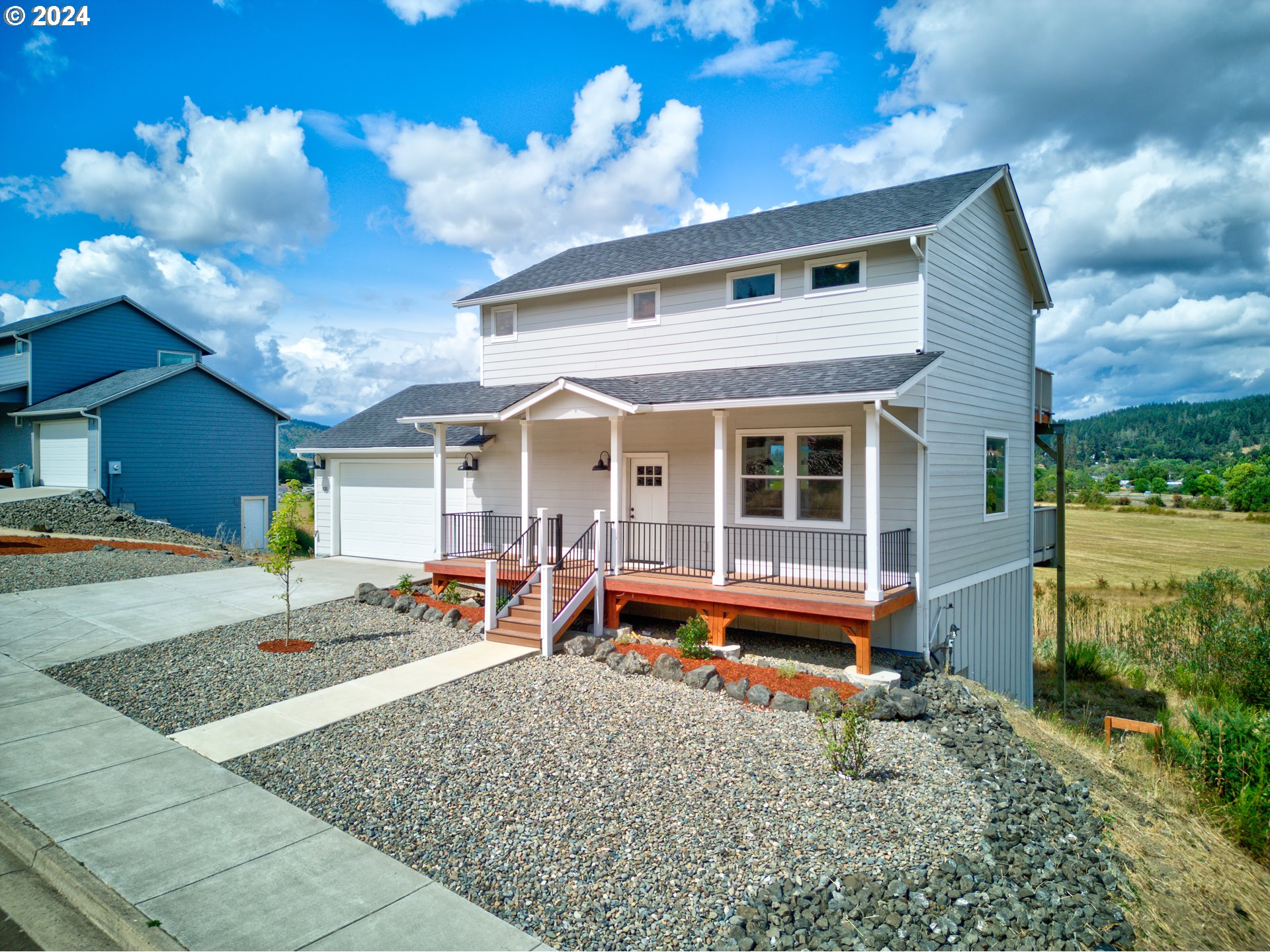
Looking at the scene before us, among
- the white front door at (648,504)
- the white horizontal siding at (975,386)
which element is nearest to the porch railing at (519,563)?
the white front door at (648,504)

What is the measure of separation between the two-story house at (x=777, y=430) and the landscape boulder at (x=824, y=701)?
137 cm

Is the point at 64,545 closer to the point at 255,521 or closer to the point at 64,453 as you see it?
the point at 64,453

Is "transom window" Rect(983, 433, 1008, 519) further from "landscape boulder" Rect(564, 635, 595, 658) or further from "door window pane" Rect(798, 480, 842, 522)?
"landscape boulder" Rect(564, 635, 595, 658)

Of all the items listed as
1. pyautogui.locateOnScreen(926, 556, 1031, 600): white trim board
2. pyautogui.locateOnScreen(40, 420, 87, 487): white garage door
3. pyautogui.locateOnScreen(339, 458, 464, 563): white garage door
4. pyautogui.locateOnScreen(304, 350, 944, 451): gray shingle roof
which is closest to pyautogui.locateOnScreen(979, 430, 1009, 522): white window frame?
pyautogui.locateOnScreen(926, 556, 1031, 600): white trim board

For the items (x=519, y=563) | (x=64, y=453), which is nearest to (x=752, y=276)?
(x=519, y=563)

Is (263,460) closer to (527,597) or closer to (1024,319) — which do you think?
(527,597)

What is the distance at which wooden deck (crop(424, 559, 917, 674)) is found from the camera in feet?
29.5

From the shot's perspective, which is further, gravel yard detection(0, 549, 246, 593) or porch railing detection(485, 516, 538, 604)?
gravel yard detection(0, 549, 246, 593)

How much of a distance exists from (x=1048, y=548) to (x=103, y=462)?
91.2 feet

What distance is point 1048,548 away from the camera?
51.6ft

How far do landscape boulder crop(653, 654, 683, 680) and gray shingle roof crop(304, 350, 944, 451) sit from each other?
384 centimetres

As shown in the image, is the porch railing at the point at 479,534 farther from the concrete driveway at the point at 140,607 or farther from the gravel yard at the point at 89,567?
the gravel yard at the point at 89,567

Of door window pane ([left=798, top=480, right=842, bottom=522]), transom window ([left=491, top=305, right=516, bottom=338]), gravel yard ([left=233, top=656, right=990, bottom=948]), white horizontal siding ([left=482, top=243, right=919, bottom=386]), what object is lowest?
gravel yard ([left=233, top=656, right=990, bottom=948])

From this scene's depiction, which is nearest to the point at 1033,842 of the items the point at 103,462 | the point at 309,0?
the point at 309,0
